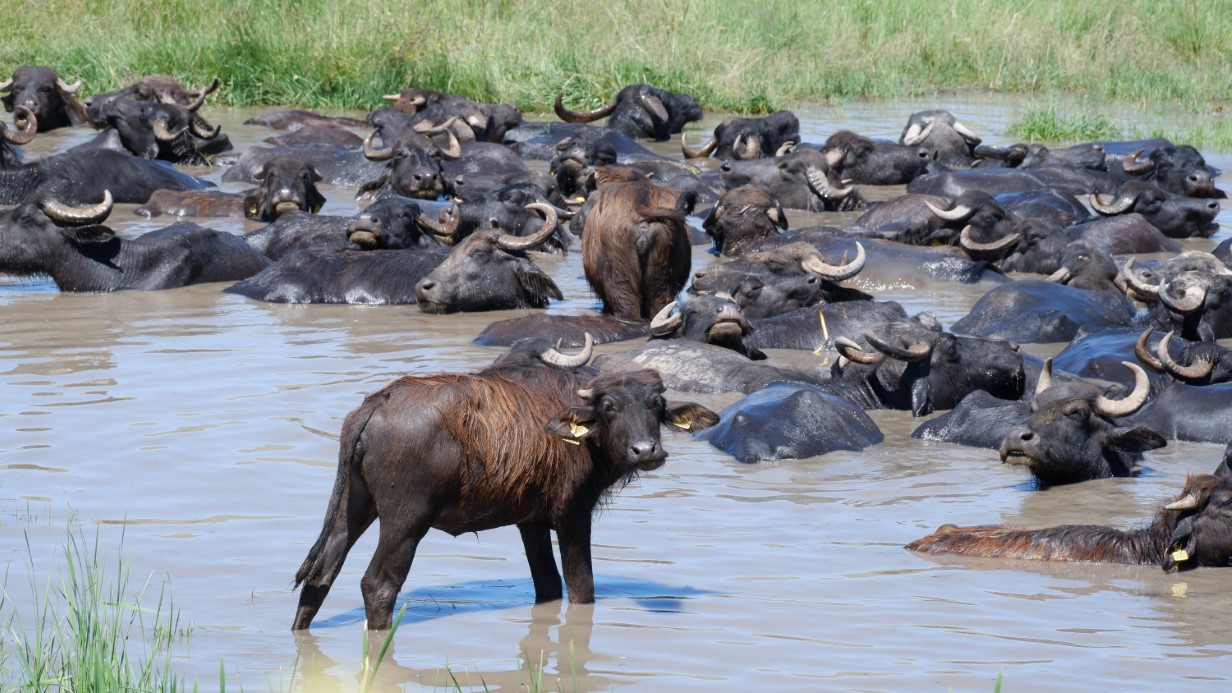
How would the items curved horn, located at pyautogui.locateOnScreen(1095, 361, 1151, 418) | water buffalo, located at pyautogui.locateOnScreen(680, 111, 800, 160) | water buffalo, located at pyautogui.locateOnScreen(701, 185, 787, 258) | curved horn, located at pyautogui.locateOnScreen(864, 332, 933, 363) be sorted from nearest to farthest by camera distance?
curved horn, located at pyautogui.locateOnScreen(1095, 361, 1151, 418) < curved horn, located at pyautogui.locateOnScreen(864, 332, 933, 363) < water buffalo, located at pyautogui.locateOnScreen(701, 185, 787, 258) < water buffalo, located at pyautogui.locateOnScreen(680, 111, 800, 160)

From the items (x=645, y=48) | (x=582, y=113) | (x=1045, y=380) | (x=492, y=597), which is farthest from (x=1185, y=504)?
(x=645, y=48)

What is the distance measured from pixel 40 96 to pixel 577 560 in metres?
16.9

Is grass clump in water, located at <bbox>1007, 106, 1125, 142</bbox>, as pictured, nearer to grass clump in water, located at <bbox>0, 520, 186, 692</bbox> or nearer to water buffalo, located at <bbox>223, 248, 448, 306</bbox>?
water buffalo, located at <bbox>223, 248, 448, 306</bbox>

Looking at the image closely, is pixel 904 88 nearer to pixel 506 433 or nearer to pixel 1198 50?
pixel 1198 50

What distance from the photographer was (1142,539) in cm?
634

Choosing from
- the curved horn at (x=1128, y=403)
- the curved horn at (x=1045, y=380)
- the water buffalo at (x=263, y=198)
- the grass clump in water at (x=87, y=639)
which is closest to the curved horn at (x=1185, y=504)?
the curved horn at (x=1128, y=403)

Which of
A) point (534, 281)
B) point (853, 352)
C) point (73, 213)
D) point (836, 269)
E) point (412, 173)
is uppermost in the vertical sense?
point (853, 352)

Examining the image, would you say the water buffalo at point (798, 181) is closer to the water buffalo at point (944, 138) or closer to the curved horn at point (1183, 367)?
the water buffalo at point (944, 138)

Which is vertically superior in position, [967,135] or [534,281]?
[534,281]

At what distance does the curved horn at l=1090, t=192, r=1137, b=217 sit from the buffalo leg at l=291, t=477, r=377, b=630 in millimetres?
10887

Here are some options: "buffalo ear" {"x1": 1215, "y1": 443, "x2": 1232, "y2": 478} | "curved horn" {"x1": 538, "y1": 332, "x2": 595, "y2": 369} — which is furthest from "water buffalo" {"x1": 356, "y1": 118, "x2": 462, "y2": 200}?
"buffalo ear" {"x1": 1215, "y1": 443, "x2": 1232, "y2": 478}

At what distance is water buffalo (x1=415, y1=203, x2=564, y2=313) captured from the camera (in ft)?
38.0

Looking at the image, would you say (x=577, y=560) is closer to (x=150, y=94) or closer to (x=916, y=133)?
(x=916, y=133)

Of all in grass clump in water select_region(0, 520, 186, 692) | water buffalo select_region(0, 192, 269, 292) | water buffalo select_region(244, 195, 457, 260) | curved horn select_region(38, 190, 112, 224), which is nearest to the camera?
grass clump in water select_region(0, 520, 186, 692)
